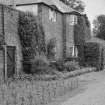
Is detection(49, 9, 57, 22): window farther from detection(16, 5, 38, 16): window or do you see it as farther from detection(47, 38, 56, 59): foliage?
detection(47, 38, 56, 59): foliage

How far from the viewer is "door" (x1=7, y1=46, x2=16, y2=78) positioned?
1833 centimetres

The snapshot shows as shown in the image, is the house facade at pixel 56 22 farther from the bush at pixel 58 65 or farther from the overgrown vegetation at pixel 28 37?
the overgrown vegetation at pixel 28 37

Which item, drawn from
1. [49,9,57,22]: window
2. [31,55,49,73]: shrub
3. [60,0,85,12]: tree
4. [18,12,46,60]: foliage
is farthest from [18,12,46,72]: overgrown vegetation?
[60,0,85,12]: tree

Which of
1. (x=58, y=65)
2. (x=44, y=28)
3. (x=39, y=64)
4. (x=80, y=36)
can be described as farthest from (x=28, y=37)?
(x=80, y=36)

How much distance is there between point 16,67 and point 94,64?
42.6ft

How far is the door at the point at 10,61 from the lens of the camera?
18334 mm

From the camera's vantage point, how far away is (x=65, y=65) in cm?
2455

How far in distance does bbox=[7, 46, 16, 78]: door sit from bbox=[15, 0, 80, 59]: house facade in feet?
17.2

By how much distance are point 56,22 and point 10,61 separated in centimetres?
1019

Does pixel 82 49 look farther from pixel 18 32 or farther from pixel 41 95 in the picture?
pixel 41 95

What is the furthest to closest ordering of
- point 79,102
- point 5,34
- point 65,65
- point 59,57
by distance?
point 59,57
point 65,65
point 5,34
point 79,102

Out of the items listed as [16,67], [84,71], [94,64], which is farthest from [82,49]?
[16,67]

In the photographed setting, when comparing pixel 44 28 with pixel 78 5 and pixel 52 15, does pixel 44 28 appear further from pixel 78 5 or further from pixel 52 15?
pixel 78 5

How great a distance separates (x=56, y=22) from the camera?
2728 cm
